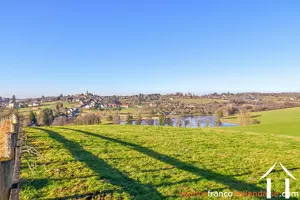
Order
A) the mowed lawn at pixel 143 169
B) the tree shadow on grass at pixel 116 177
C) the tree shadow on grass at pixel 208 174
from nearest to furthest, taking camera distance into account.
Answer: the tree shadow on grass at pixel 116 177, the mowed lawn at pixel 143 169, the tree shadow on grass at pixel 208 174

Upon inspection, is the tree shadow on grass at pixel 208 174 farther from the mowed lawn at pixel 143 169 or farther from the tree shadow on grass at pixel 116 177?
the tree shadow on grass at pixel 116 177

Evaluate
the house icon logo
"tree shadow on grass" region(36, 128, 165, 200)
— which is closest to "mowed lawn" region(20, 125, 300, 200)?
"tree shadow on grass" region(36, 128, 165, 200)

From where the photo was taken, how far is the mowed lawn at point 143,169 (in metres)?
5.49

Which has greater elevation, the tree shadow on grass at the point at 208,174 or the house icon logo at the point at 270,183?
the tree shadow on grass at the point at 208,174

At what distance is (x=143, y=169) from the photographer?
714cm

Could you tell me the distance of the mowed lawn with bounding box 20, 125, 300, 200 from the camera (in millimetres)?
5488

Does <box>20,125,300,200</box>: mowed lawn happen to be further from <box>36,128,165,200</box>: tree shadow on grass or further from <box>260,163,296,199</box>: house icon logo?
<box>260,163,296,199</box>: house icon logo

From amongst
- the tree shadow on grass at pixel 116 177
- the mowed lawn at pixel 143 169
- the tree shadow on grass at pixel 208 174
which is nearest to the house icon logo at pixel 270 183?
the mowed lawn at pixel 143 169

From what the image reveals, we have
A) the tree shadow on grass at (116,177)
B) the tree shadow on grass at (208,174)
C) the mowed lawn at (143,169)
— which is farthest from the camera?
the tree shadow on grass at (208,174)

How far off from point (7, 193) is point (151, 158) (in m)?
6.83

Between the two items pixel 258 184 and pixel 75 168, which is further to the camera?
pixel 75 168

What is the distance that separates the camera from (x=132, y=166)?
7445mm

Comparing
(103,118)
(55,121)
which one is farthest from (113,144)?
(103,118)

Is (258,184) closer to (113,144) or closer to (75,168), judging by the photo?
(75,168)
